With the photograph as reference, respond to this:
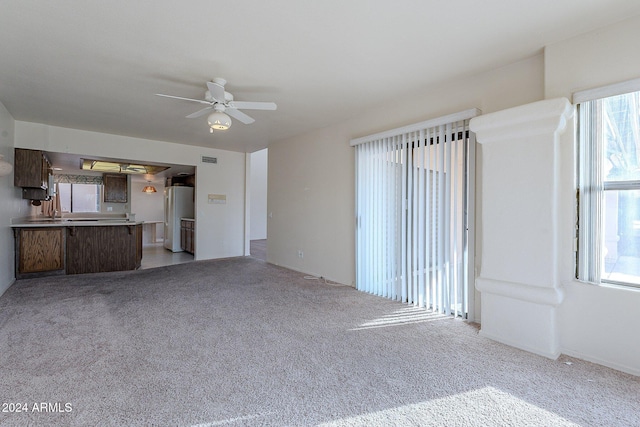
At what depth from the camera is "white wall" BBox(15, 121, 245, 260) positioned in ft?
17.0

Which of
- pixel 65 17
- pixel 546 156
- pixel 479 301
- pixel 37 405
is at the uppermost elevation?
pixel 65 17

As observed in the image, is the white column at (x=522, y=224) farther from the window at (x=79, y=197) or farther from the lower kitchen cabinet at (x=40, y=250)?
the window at (x=79, y=197)

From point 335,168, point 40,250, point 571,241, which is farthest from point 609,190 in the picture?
point 40,250

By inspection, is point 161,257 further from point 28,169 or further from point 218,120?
point 218,120

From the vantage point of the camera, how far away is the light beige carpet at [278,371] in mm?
1723

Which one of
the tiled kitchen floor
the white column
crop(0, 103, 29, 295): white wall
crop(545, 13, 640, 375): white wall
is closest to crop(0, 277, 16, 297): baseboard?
crop(0, 103, 29, 295): white wall

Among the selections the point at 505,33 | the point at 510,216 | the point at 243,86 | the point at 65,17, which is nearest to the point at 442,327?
the point at 510,216

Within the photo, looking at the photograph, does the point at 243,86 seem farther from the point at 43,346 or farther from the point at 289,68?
the point at 43,346

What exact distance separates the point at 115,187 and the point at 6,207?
4145mm

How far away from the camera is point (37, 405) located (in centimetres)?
179

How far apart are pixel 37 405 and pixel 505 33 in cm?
424

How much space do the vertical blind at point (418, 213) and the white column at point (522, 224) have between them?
0.41 metres

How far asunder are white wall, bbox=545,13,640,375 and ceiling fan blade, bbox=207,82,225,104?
3.04 meters

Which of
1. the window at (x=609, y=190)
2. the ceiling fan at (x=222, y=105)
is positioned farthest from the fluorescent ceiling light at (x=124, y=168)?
the window at (x=609, y=190)
